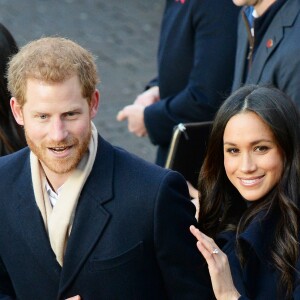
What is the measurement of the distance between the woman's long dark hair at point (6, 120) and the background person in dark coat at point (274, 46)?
3.57ft

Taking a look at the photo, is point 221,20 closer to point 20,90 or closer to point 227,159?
point 227,159

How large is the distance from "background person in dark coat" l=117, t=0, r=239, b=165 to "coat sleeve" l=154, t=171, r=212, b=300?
1.65 m

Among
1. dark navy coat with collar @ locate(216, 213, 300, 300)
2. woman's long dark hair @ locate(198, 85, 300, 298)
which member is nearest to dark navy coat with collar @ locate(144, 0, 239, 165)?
woman's long dark hair @ locate(198, 85, 300, 298)

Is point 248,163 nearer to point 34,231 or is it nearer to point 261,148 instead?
point 261,148

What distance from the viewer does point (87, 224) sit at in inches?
148

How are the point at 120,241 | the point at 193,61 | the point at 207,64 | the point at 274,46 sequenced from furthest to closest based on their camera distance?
the point at 193,61
the point at 207,64
the point at 274,46
the point at 120,241

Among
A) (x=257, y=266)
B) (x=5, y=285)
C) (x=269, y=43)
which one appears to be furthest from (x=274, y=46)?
(x=5, y=285)

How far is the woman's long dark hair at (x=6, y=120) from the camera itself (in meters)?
4.85

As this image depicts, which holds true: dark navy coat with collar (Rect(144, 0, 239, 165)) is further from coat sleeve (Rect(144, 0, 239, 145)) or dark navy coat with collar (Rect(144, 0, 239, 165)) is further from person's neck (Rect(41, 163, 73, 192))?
person's neck (Rect(41, 163, 73, 192))

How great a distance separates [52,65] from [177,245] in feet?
2.56

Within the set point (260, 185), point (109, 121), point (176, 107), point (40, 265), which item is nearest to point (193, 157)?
point (176, 107)

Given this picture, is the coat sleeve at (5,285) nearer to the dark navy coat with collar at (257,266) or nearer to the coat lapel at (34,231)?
the coat lapel at (34,231)

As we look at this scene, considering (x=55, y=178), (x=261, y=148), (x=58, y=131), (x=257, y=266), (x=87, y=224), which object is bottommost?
(x=257, y=266)

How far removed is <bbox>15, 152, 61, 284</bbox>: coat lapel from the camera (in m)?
3.80
